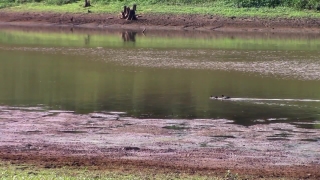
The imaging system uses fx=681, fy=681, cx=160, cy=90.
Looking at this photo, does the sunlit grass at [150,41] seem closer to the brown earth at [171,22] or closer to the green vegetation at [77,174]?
the brown earth at [171,22]

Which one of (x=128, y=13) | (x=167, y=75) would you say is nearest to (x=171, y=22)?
(x=128, y=13)

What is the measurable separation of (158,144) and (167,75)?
11.6 m

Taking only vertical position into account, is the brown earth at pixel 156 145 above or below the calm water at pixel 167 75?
above

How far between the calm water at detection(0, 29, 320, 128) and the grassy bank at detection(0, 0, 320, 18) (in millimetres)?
4685

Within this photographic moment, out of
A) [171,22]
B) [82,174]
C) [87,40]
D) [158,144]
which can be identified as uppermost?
[82,174]

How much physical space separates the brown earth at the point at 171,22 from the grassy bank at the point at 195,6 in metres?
0.69

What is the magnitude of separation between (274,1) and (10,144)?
36471 millimetres

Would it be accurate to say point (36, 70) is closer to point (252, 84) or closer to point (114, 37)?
point (252, 84)

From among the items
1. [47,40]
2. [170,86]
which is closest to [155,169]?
[170,86]

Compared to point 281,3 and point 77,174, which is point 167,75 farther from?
point 281,3

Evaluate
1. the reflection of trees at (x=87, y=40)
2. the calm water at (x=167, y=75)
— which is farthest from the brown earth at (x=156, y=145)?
the reflection of trees at (x=87, y=40)

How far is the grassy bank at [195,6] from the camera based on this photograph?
4522 cm

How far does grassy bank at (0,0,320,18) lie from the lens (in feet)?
148

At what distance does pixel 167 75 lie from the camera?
24.9 m
